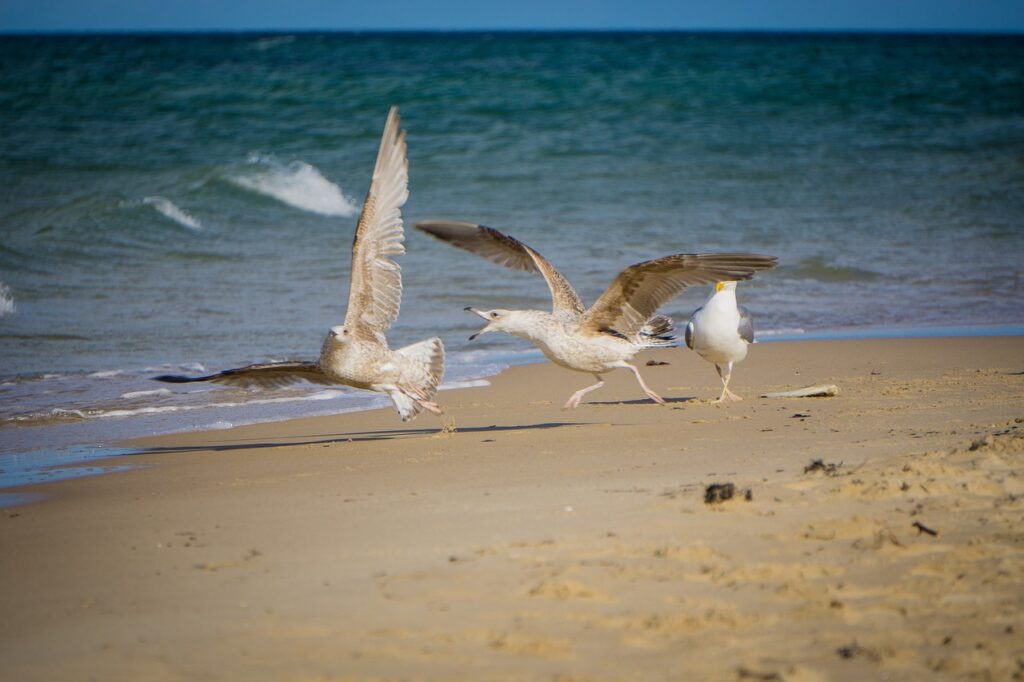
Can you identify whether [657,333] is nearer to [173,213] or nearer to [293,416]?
[293,416]

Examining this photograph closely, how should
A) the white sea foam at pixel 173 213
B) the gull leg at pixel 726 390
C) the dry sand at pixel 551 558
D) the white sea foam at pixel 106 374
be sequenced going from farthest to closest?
the white sea foam at pixel 173 213 → the white sea foam at pixel 106 374 → the gull leg at pixel 726 390 → the dry sand at pixel 551 558

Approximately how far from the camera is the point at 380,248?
743cm

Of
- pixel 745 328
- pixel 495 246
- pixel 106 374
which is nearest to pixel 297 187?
pixel 106 374

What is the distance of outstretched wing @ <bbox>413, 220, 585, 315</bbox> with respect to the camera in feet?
25.7

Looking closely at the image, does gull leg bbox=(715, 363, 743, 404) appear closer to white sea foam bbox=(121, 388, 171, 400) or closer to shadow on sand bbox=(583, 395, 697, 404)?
shadow on sand bbox=(583, 395, 697, 404)

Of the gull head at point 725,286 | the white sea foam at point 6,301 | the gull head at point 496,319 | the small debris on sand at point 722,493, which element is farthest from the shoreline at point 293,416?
the white sea foam at point 6,301

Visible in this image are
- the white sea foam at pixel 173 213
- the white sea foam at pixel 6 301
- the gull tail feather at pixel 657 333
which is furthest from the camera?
the white sea foam at pixel 173 213

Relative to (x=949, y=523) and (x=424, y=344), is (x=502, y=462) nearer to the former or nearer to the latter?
(x=424, y=344)

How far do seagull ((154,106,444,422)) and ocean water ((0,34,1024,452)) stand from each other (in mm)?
782

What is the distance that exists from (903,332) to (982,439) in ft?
18.4

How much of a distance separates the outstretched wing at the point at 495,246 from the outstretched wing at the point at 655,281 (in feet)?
1.22

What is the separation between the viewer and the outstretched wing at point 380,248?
7.31 m

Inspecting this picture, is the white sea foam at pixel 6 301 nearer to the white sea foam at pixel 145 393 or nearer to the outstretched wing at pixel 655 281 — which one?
the white sea foam at pixel 145 393

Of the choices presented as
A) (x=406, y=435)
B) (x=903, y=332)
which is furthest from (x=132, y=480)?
(x=903, y=332)
